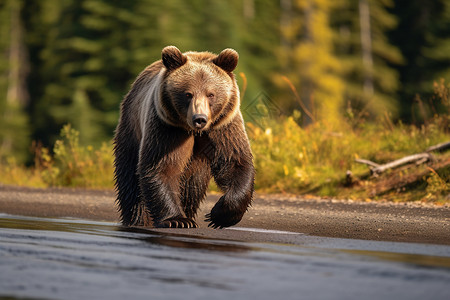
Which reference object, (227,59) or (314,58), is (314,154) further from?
(314,58)

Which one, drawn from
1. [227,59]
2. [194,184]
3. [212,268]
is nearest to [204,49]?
[194,184]

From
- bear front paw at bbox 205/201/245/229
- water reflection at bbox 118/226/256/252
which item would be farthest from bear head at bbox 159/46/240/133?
water reflection at bbox 118/226/256/252

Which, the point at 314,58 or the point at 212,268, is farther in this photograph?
the point at 314,58

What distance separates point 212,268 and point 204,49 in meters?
31.5

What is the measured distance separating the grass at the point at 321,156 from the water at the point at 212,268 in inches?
171


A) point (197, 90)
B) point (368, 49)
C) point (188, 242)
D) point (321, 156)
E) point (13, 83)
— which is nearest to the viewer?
point (188, 242)

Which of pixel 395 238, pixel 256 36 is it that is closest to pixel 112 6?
pixel 256 36

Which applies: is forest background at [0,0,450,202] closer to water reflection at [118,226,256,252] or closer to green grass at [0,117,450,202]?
green grass at [0,117,450,202]

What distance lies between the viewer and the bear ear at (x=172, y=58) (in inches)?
292

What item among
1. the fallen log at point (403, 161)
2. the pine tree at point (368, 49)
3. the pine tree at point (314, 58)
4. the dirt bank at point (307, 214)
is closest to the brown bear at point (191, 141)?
the dirt bank at point (307, 214)

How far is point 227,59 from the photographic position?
758cm

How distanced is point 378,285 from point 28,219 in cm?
515

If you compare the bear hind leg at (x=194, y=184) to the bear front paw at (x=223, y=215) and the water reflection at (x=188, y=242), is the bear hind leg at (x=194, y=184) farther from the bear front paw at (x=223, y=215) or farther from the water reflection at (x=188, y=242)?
the water reflection at (x=188, y=242)

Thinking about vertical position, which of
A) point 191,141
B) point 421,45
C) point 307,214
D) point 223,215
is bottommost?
point 307,214
